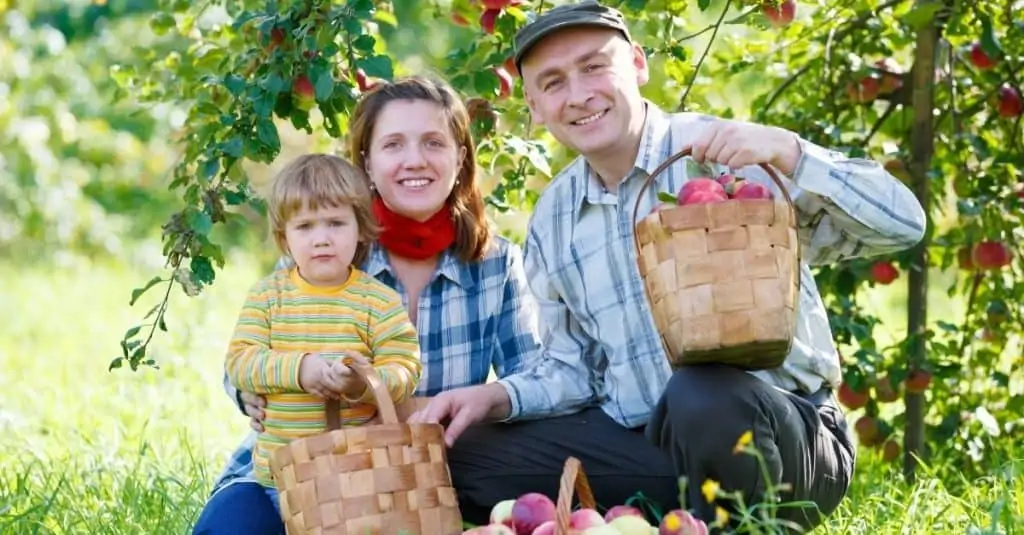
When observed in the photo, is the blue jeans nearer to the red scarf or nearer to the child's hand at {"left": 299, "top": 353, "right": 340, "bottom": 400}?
the child's hand at {"left": 299, "top": 353, "right": 340, "bottom": 400}

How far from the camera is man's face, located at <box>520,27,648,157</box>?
261 centimetres

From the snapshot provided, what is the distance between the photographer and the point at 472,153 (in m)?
2.95

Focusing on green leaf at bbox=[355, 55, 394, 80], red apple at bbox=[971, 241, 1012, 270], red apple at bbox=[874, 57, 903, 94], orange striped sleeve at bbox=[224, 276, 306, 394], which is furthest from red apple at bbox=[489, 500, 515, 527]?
red apple at bbox=[874, 57, 903, 94]

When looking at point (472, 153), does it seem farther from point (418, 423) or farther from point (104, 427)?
point (104, 427)

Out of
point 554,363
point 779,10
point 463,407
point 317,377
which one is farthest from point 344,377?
point 779,10

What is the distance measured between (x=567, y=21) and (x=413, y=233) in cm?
53

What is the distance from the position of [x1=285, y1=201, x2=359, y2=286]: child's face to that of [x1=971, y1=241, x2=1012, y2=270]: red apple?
4.70 feet

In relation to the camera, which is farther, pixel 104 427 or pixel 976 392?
pixel 104 427

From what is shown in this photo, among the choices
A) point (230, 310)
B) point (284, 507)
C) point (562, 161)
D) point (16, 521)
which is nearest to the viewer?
point (284, 507)

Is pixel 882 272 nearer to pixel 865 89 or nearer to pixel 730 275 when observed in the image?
pixel 865 89

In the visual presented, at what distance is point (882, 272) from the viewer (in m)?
3.28

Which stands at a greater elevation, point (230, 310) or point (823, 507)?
point (230, 310)

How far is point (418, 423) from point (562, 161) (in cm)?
128

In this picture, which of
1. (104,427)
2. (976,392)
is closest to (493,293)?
(976,392)
